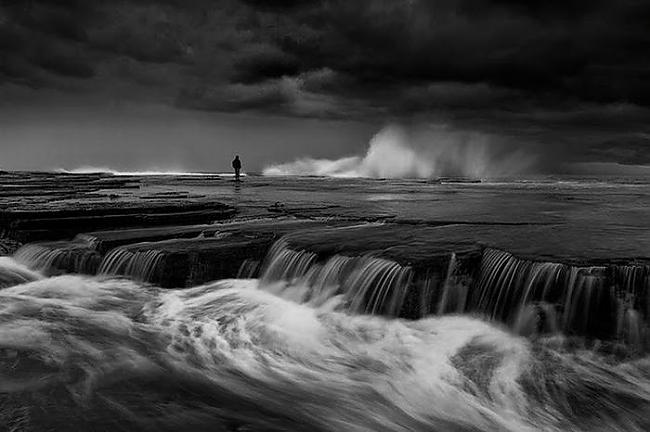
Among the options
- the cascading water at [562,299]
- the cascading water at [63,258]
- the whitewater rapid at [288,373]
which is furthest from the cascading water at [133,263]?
the cascading water at [562,299]

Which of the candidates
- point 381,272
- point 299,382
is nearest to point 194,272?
point 381,272

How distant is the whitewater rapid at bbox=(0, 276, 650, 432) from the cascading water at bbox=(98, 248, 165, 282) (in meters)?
1.20

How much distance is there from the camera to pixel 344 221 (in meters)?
14.9

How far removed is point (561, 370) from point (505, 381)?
86cm

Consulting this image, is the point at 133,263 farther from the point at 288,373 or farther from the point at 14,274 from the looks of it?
the point at 288,373

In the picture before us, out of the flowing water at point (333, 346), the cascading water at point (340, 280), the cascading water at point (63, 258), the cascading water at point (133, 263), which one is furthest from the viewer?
the cascading water at point (63, 258)

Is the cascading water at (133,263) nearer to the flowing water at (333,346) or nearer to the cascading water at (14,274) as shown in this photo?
the flowing water at (333,346)

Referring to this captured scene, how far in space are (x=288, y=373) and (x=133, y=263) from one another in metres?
5.61

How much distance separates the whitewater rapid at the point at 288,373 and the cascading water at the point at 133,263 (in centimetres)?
120

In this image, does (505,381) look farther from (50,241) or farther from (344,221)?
(50,241)

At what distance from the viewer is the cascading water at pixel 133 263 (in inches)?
416

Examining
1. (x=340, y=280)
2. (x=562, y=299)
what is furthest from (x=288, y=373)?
(x=562, y=299)

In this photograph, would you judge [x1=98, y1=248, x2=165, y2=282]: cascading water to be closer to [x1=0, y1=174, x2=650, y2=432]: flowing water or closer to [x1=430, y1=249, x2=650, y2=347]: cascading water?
[x1=0, y1=174, x2=650, y2=432]: flowing water

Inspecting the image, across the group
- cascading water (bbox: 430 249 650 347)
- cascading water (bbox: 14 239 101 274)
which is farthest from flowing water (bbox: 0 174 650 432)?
cascading water (bbox: 14 239 101 274)
